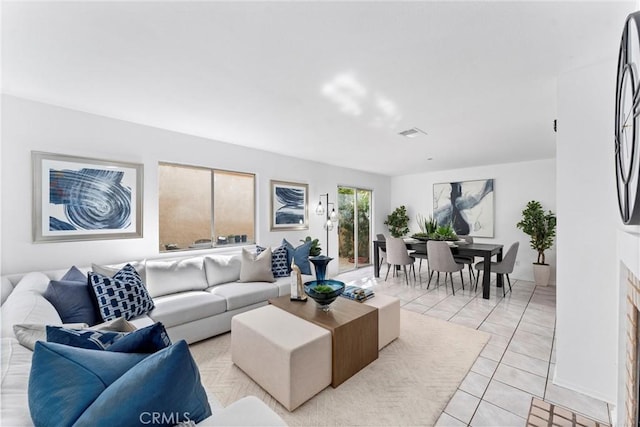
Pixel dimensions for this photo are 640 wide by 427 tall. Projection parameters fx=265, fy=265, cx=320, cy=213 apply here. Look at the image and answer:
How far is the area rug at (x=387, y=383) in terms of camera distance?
70.9 inches

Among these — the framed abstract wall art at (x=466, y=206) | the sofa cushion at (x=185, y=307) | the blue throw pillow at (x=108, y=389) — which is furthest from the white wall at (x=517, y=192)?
the blue throw pillow at (x=108, y=389)

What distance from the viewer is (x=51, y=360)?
2.78ft

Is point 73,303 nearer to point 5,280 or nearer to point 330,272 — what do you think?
point 5,280

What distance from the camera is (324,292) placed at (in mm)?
2346

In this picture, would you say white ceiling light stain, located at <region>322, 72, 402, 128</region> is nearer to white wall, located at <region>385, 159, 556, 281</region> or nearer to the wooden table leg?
the wooden table leg

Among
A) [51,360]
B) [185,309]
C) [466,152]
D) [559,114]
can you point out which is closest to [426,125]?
[559,114]

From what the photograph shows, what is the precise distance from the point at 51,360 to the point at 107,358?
148 millimetres

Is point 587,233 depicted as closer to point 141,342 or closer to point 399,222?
point 141,342

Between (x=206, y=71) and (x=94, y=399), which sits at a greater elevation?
(x=206, y=71)

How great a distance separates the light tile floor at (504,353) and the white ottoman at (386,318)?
0.74m

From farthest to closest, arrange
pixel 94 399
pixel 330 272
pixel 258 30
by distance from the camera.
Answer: pixel 330 272 → pixel 258 30 → pixel 94 399

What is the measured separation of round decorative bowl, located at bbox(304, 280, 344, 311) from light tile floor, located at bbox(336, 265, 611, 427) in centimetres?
110

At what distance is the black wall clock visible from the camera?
0.92 meters

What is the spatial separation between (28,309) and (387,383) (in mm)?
2464
